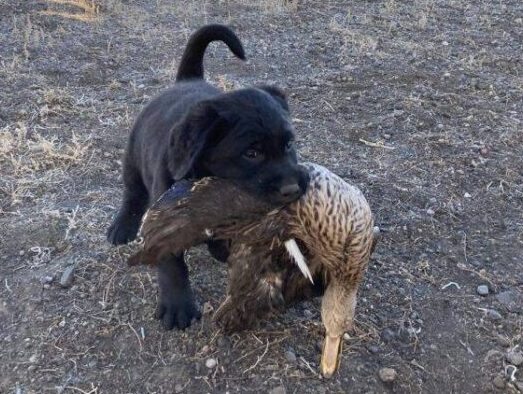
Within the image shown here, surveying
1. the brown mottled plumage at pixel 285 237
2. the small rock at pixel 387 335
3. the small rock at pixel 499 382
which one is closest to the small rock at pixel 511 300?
the small rock at pixel 499 382

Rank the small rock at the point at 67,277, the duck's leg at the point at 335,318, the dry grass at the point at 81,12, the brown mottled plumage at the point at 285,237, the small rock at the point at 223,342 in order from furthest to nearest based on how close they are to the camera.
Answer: the dry grass at the point at 81,12, the small rock at the point at 67,277, the small rock at the point at 223,342, the duck's leg at the point at 335,318, the brown mottled plumage at the point at 285,237

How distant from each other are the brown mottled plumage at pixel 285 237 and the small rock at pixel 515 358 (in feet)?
3.02

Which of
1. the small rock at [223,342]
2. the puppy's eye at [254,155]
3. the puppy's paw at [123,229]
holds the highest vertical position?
the puppy's eye at [254,155]

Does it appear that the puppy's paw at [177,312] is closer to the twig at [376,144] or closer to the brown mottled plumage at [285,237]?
the brown mottled plumage at [285,237]

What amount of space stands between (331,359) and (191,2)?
6602mm

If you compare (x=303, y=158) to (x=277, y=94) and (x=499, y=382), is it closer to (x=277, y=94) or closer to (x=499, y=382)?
(x=277, y=94)

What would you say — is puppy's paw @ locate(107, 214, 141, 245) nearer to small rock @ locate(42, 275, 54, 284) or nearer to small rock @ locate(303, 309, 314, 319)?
small rock @ locate(42, 275, 54, 284)

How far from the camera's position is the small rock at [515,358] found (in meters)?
3.22

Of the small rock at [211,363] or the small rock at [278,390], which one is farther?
the small rock at [211,363]

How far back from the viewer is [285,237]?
2730 millimetres

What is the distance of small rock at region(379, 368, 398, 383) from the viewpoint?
10.1 ft

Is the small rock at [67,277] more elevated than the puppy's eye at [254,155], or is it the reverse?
the puppy's eye at [254,155]

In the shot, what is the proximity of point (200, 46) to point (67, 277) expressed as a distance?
159 cm

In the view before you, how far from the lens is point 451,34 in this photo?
24.8 feet
